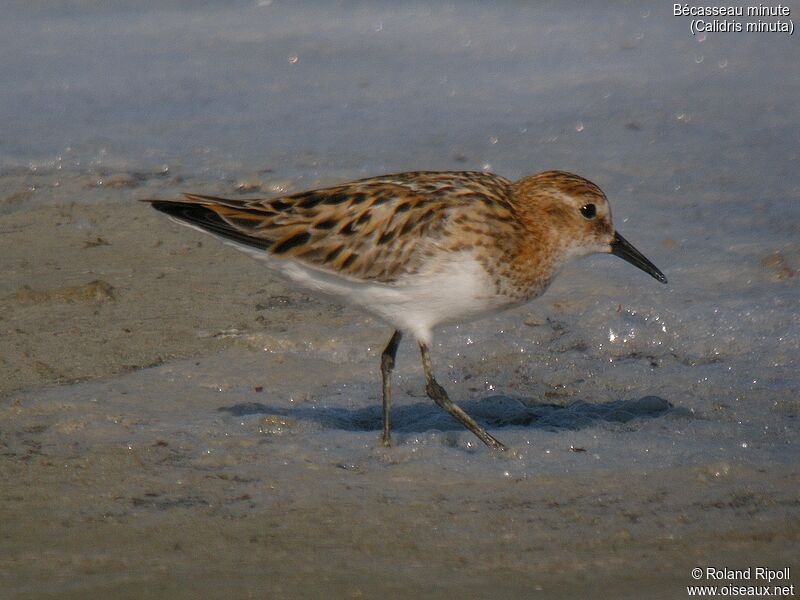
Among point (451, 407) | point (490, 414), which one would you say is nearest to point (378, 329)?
point (490, 414)

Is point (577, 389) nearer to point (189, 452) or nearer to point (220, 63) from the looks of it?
point (189, 452)

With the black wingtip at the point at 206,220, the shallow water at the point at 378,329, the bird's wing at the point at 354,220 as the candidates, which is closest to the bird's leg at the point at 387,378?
the shallow water at the point at 378,329

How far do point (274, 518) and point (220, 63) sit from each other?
7964 mm

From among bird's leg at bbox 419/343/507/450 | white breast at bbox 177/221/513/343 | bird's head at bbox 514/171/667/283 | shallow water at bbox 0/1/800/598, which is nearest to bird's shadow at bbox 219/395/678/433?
shallow water at bbox 0/1/800/598

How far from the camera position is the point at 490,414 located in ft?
24.8

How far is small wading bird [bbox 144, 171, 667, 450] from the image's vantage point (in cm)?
677

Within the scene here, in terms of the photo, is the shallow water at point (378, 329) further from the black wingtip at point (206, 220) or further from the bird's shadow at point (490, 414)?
the black wingtip at point (206, 220)

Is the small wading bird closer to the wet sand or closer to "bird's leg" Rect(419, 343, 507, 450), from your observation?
"bird's leg" Rect(419, 343, 507, 450)

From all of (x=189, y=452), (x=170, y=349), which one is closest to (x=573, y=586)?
(x=189, y=452)

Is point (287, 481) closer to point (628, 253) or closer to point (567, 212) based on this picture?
point (567, 212)

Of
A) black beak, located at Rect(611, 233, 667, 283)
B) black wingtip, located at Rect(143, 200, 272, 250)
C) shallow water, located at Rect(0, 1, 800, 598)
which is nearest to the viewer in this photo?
shallow water, located at Rect(0, 1, 800, 598)

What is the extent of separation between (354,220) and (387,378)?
0.90 meters

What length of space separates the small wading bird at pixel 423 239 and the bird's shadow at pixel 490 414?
356 mm

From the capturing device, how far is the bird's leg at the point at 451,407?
22.6ft
